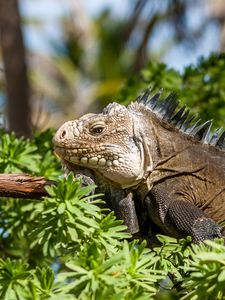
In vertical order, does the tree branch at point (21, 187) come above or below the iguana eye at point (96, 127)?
below

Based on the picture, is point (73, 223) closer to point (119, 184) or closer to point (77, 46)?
point (119, 184)

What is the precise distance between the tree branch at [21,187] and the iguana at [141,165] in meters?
0.30

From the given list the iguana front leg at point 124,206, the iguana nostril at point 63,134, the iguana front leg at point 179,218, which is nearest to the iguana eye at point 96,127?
the iguana nostril at point 63,134

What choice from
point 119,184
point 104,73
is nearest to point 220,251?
point 119,184

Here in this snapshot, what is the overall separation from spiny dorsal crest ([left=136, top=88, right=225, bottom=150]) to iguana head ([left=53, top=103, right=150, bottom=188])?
225 millimetres

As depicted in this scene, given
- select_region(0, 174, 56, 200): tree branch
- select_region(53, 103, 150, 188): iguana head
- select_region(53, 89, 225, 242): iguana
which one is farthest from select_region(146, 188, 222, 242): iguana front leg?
select_region(0, 174, 56, 200): tree branch

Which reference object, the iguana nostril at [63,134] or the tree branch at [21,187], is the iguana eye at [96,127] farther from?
the tree branch at [21,187]

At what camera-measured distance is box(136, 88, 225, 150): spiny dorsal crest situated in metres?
5.35

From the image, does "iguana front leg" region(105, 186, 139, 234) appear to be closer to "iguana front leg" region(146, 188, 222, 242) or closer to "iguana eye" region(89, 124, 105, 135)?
"iguana front leg" region(146, 188, 222, 242)

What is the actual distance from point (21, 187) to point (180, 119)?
1108mm

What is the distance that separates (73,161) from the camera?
5.17m

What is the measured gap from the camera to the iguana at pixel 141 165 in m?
5.09

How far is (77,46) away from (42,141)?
32250 mm

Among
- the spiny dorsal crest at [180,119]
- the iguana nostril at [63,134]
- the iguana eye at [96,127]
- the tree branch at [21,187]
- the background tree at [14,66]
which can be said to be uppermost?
the background tree at [14,66]
